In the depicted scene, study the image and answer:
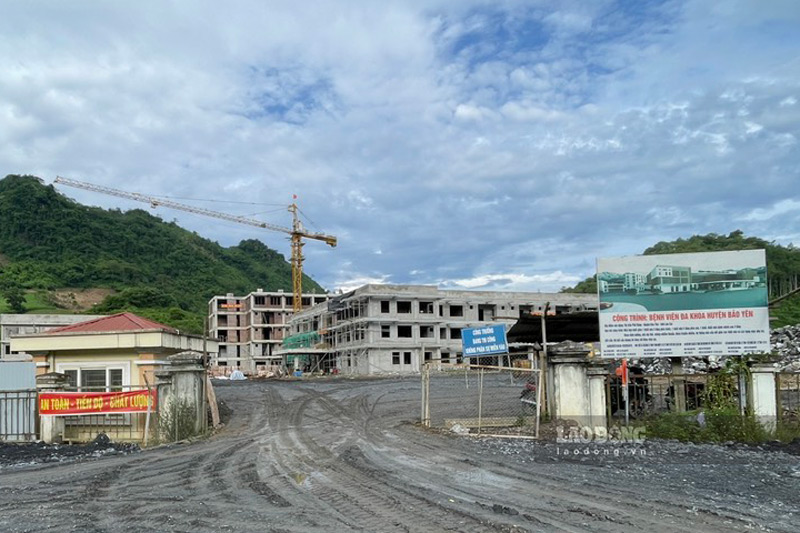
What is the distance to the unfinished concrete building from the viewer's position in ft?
223

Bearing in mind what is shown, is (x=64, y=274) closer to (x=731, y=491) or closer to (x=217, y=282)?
(x=217, y=282)

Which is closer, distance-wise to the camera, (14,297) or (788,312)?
(788,312)

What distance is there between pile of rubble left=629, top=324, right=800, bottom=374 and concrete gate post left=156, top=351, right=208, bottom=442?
18978 millimetres

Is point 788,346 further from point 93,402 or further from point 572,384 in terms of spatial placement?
point 93,402

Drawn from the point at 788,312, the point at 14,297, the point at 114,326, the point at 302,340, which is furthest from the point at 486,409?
the point at 14,297

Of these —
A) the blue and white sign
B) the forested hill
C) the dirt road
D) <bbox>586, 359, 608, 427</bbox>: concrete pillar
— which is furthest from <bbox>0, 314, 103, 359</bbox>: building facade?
<bbox>586, 359, 608, 427</bbox>: concrete pillar

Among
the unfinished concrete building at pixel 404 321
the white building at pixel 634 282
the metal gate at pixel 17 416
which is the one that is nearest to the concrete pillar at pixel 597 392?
the white building at pixel 634 282

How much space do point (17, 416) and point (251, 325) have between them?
93.3m

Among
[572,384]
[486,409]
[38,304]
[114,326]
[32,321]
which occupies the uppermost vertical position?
[38,304]

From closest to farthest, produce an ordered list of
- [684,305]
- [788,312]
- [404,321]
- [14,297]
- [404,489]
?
1. [404,489]
2. [684,305]
3. [788,312]
4. [404,321]
5. [14,297]

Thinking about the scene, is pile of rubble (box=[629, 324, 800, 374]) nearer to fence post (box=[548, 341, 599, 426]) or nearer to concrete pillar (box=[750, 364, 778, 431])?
concrete pillar (box=[750, 364, 778, 431])

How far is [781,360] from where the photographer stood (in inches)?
1179

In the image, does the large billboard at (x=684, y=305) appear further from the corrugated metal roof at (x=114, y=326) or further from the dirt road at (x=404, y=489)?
the corrugated metal roof at (x=114, y=326)

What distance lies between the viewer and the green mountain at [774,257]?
60384mm
